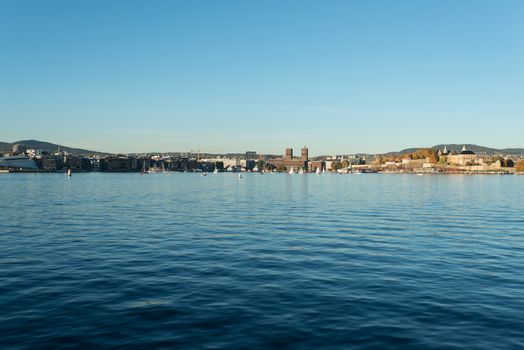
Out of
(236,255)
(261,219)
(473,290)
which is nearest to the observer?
(473,290)

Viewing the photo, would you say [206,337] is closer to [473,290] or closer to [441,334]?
[441,334]

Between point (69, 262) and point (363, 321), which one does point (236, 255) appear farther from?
point (363, 321)

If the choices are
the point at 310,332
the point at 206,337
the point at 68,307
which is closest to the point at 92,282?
the point at 68,307

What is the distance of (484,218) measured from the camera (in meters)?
49.1

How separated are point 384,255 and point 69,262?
17629 millimetres

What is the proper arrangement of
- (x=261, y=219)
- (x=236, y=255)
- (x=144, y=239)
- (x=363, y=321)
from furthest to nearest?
(x=261, y=219) < (x=144, y=239) < (x=236, y=255) < (x=363, y=321)

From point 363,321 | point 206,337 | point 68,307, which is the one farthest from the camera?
point 68,307

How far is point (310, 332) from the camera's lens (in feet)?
44.9

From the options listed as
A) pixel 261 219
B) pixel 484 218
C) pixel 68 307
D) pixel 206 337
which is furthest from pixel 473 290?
pixel 484 218

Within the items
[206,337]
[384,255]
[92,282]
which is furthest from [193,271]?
[384,255]

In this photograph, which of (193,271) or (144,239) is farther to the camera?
(144,239)

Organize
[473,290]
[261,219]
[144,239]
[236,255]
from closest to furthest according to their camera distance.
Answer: [473,290] < [236,255] < [144,239] < [261,219]

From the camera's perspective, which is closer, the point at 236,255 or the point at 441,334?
the point at 441,334

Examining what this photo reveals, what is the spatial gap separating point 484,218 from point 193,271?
38357 mm
